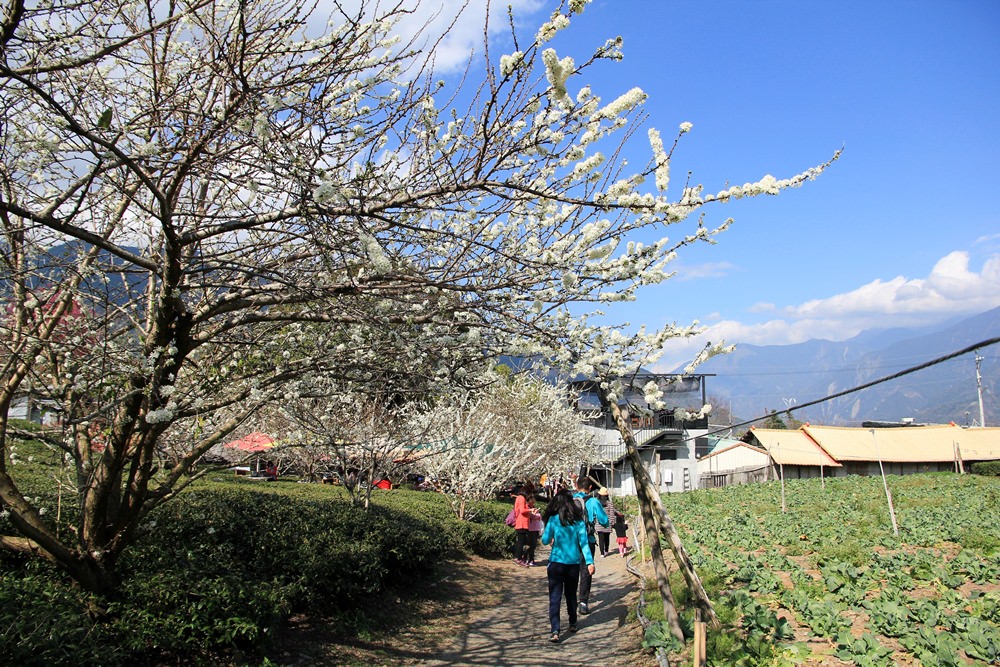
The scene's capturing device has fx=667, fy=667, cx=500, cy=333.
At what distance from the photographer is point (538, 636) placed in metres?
7.86

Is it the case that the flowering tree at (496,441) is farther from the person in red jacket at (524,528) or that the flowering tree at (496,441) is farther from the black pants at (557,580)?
the black pants at (557,580)

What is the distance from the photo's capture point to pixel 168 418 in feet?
14.3

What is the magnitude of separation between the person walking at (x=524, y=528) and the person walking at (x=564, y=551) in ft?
18.8

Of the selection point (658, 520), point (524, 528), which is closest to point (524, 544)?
point (524, 528)

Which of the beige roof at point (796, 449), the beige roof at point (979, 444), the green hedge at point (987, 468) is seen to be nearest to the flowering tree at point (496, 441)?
the beige roof at point (796, 449)

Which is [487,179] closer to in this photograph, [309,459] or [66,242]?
[66,242]

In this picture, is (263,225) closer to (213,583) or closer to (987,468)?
(213,583)

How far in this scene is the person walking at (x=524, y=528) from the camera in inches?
544

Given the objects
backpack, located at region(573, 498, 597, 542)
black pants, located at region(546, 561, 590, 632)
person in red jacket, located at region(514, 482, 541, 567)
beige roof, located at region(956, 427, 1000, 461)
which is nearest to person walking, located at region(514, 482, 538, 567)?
person in red jacket, located at region(514, 482, 541, 567)

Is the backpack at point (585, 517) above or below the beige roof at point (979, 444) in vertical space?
below

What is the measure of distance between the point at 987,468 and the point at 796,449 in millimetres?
10039

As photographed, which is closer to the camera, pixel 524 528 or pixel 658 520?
pixel 658 520

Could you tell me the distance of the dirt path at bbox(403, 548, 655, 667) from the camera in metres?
6.73

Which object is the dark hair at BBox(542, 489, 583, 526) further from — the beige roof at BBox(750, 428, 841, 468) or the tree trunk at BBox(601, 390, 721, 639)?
the beige roof at BBox(750, 428, 841, 468)
